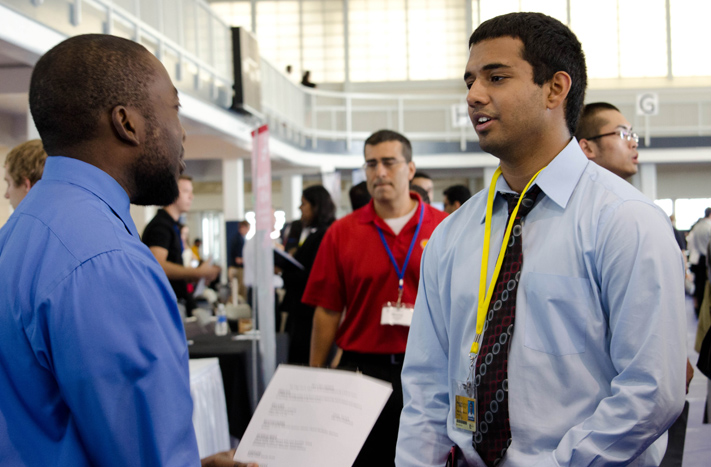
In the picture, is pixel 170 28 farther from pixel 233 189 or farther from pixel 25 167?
pixel 25 167

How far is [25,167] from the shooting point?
202 cm

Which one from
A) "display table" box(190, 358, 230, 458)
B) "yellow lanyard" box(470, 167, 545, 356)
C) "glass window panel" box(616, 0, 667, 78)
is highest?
"glass window panel" box(616, 0, 667, 78)

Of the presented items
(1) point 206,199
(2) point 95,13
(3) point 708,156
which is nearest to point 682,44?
(3) point 708,156

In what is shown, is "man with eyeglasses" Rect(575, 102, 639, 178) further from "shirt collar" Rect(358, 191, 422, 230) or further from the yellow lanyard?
the yellow lanyard

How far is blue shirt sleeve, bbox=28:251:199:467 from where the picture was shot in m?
0.87

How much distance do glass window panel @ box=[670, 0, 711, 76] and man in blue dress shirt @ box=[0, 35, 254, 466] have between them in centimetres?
1846

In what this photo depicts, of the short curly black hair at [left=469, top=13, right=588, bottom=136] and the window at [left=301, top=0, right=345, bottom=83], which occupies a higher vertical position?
the window at [left=301, top=0, right=345, bottom=83]

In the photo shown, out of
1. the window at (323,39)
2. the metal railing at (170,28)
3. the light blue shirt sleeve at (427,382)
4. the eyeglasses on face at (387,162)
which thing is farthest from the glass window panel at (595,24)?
the light blue shirt sleeve at (427,382)

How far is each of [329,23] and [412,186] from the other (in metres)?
13.7

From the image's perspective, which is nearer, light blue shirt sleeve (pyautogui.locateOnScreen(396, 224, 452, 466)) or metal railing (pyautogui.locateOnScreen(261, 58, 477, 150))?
light blue shirt sleeve (pyautogui.locateOnScreen(396, 224, 452, 466))

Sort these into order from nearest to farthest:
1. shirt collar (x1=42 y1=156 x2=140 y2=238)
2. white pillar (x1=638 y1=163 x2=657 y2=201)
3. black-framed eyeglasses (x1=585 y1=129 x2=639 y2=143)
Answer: shirt collar (x1=42 y1=156 x2=140 y2=238), black-framed eyeglasses (x1=585 y1=129 x2=639 y2=143), white pillar (x1=638 y1=163 x2=657 y2=201)

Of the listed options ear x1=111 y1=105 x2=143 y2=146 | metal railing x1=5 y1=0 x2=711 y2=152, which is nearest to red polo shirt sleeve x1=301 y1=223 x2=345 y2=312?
ear x1=111 y1=105 x2=143 y2=146

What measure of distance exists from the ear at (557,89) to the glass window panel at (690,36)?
17.7 meters

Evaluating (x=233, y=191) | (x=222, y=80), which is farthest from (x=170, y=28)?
(x=233, y=191)
